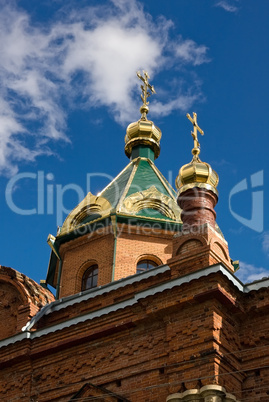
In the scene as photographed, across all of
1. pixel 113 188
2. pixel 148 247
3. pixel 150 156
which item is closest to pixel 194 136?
pixel 148 247

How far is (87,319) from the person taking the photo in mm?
11367

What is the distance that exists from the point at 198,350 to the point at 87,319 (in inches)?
88.2

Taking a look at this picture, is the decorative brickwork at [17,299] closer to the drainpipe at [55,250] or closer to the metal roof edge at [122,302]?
the metal roof edge at [122,302]

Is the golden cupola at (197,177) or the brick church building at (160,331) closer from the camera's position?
the brick church building at (160,331)

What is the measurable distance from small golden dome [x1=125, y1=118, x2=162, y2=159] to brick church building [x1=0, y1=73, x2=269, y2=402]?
6.48 metres

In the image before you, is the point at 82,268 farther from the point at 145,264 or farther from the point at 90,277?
the point at 145,264

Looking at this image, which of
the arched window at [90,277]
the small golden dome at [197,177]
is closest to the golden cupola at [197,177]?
the small golden dome at [197,177]

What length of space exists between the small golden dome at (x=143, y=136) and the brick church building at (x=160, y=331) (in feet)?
21.3

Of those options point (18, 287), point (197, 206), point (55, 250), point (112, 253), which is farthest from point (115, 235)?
point (197, 206)

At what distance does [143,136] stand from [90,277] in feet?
17.9

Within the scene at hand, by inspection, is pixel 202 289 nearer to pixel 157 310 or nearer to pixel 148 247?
pixel 157 310

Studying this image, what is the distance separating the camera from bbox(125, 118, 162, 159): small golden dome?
65.9 ft

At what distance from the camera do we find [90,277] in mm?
16281

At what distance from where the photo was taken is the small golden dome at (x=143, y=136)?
791 inches
